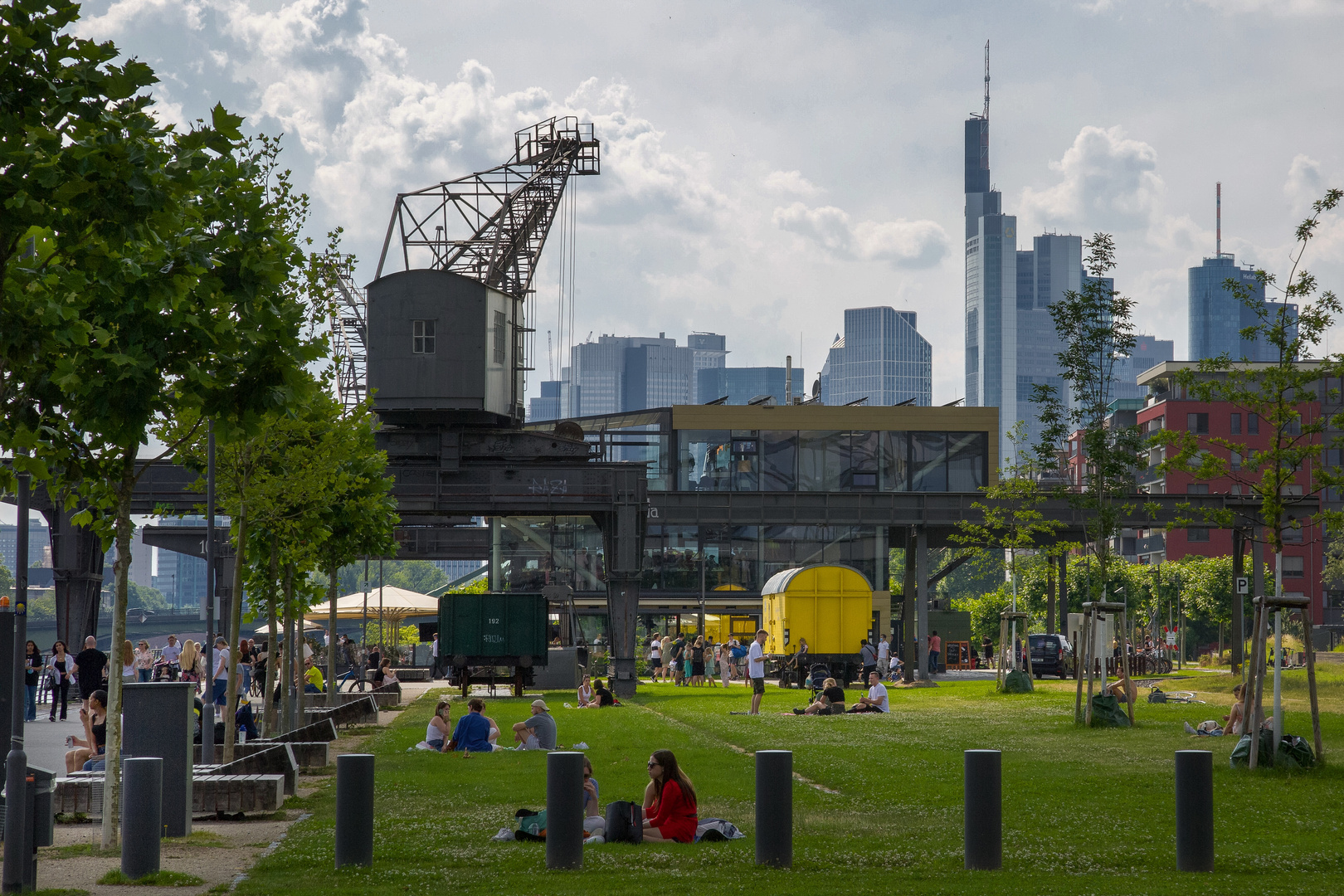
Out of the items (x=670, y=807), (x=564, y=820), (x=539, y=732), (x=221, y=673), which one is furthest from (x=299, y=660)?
(x=564, y=820)

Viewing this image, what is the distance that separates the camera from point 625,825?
12.9 m

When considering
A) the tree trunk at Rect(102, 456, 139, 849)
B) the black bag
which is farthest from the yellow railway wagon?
the tree trunk at Rect(102, 456, 139, 849)

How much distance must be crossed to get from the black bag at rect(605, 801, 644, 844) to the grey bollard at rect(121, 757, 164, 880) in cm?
387

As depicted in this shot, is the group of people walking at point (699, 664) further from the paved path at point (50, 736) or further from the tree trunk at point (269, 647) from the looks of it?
the tree trunk at point (269, 647)

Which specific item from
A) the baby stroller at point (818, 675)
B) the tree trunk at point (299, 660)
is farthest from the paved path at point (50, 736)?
the baby stroller at point (818, 675)

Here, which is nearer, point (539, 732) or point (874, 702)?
point (539, 732)

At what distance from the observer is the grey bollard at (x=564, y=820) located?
11.2 metres

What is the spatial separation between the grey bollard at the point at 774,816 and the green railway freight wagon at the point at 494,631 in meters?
30.7

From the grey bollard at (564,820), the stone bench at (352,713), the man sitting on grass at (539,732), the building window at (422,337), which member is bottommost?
the stone bench at (352,713)

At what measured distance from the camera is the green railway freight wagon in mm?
41719

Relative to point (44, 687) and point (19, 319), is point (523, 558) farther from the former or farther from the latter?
point (19, 319)

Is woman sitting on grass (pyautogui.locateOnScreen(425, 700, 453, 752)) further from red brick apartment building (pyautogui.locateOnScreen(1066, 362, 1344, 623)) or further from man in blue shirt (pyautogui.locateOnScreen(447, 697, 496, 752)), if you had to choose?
red brick apartment building (pyautogui.locateOnScreen(1066, 362, 1344, 623))

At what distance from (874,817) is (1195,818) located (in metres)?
3.91

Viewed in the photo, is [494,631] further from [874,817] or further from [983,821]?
[983,821]
